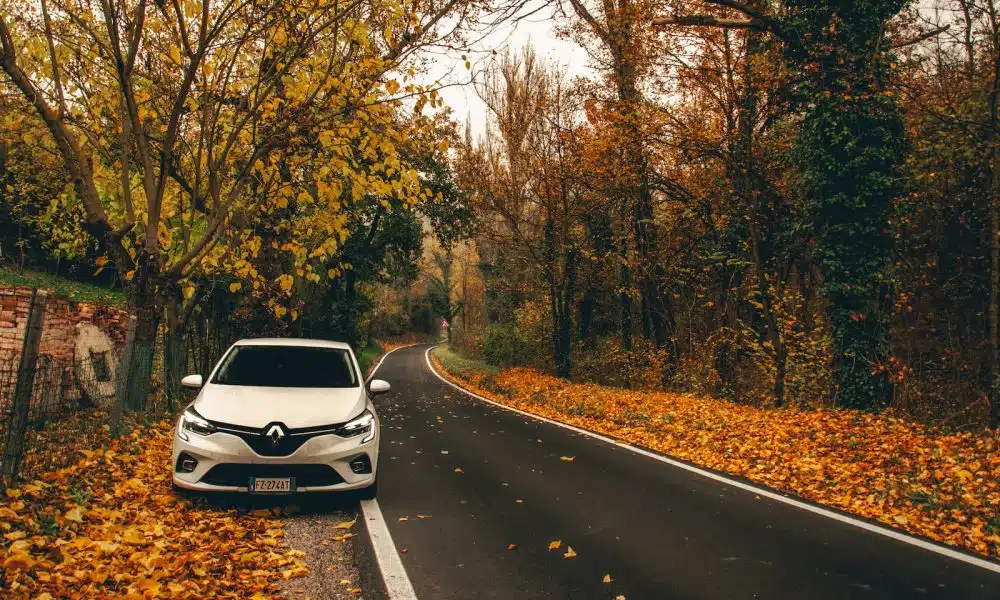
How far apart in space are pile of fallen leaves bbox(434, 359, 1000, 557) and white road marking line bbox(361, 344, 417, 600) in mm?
4757

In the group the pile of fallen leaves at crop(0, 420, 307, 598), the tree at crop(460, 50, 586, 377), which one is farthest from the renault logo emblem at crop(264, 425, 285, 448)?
the tree at crop(460, 50, 586, 377)

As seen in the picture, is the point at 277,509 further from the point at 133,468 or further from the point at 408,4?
the point at 408,4

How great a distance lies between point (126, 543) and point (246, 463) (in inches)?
41.0

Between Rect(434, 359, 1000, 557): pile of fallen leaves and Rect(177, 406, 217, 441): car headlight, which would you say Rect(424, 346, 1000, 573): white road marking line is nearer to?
Rect(434, 359, 1000, 557): pile of fallen leaves

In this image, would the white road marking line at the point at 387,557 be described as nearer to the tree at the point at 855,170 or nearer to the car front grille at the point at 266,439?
the car front grille at the point at 266,439

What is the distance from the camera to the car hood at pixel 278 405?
5371 mm

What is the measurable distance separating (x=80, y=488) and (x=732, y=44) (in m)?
15.6

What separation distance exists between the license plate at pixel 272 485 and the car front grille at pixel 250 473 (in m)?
0.04

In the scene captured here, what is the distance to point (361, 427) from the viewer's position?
5684 millimetres

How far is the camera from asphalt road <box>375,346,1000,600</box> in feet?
13.3

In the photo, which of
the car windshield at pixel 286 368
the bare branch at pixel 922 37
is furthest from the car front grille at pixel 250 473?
the bare branch at pixel 922 37

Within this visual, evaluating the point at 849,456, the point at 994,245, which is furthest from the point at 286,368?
the point at 994,245

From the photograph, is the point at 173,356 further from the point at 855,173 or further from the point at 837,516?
the point at 855,173

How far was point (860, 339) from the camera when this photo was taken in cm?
1080
